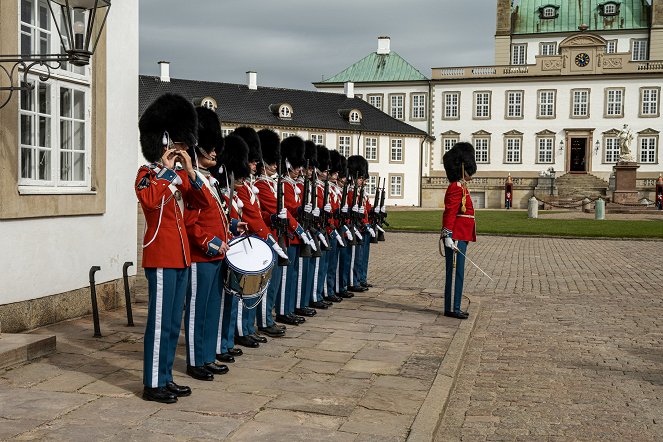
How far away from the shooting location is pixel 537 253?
19.1 meters

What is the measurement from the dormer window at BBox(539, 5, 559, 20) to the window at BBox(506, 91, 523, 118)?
11070mm

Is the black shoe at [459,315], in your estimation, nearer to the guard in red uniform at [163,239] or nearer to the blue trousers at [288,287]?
the blue trousers at [288,287]

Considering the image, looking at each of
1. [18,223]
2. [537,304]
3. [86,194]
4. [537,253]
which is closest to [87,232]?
[86,194]

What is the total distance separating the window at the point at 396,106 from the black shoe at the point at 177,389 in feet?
192

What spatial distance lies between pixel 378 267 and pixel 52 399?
10789 millimetres

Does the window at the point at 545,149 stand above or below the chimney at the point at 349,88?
below

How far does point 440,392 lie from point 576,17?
2576 inches

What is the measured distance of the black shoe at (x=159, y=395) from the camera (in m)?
5.22

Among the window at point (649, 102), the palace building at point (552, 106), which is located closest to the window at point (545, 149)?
the palace building at point (552, 106)

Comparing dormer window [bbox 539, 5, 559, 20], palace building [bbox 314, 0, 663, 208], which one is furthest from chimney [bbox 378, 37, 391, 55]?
dormer window [bbox 539, 5, 559, 20]

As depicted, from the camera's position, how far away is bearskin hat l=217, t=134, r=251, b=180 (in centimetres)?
690

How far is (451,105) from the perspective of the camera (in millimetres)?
60844

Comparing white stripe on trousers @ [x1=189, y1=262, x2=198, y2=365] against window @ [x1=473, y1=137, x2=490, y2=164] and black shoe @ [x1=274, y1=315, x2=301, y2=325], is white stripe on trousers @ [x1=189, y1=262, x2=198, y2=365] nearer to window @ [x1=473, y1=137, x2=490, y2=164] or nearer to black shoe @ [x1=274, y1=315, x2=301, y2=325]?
black shoe @ [x1=274, y1=315, x2=301, y2=325]

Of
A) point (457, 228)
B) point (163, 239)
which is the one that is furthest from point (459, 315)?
Result: point (163, 239)
